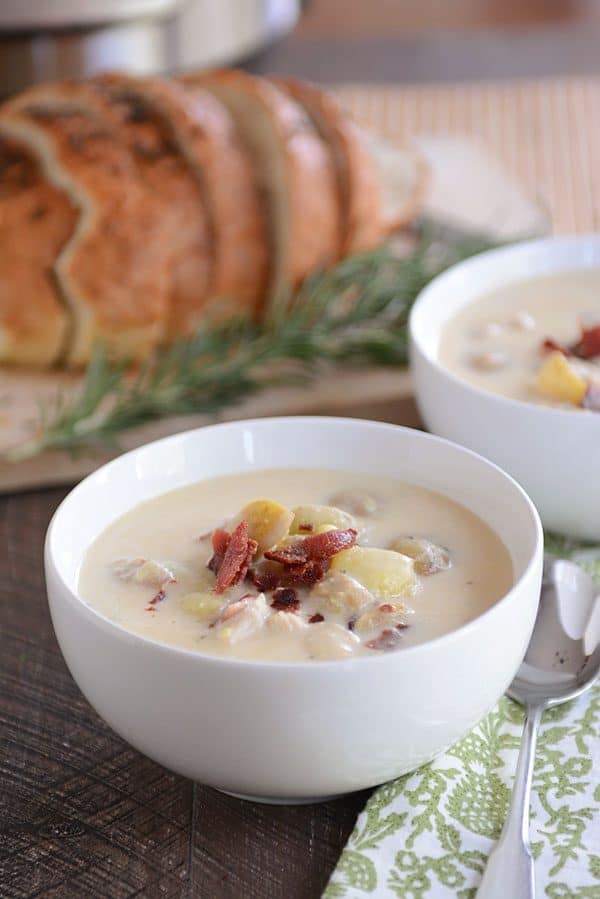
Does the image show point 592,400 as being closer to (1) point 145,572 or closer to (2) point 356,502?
(2) point 356,502

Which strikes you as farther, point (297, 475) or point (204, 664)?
point (297, 475)

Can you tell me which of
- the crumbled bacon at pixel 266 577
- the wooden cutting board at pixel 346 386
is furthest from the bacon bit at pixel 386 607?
the wooden cutting board at pixel 346 386

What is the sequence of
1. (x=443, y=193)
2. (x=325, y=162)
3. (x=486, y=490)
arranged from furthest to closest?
(x=443, y=193) → (x=325, y=162) → (x=486, y=490)

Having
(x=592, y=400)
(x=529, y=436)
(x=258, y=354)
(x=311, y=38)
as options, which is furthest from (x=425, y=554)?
(x=311, y=38)

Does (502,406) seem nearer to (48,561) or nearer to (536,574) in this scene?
(536,574)

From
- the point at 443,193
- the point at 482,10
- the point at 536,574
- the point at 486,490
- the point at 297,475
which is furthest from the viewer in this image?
the point at 482,10

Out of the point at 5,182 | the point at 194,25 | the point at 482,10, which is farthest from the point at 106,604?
the point at 482,10
